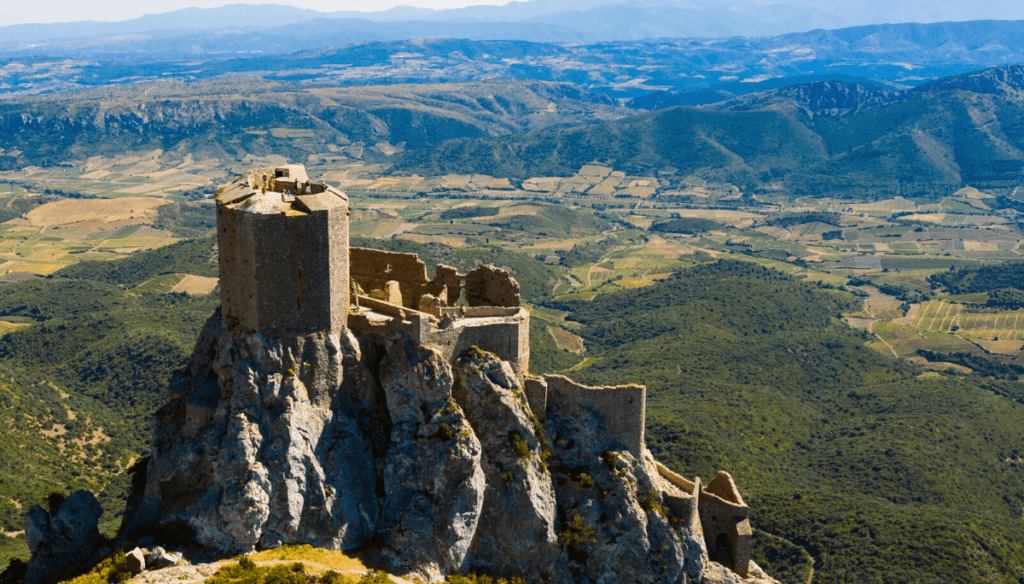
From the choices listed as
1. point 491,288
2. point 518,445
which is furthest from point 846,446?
point 518,445

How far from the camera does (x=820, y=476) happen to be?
132375 millimetres

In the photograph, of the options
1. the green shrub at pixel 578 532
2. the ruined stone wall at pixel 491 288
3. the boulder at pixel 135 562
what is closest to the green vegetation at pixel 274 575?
the boulder at pixel 135 562

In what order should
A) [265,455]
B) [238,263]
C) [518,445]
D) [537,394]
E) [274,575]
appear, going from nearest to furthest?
[274,575] < [265,455] < [238,263] < [518,445] < [537,394]

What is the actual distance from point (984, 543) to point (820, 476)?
28415 millimetres

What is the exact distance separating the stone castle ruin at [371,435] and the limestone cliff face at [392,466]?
3.9 inches

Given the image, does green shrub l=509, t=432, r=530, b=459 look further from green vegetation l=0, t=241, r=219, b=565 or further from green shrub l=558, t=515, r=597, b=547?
green vegetation l=0, t=241, r=219, b=565

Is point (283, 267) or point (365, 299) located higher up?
point (283, 267)

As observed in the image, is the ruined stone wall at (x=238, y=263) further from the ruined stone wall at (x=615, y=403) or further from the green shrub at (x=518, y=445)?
the ruined stone wall at (x=615, y=403)

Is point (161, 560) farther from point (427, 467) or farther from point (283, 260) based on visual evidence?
point (283, 260)

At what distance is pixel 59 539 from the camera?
55219 millimetres

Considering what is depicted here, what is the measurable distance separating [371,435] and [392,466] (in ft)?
9.16

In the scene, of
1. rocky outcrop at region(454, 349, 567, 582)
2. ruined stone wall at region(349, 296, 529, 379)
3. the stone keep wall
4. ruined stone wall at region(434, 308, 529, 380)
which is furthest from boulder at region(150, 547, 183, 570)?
the stone keep wall

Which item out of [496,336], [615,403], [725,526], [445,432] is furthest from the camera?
[725,526]

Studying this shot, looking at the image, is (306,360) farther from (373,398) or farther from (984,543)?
(984,543)
